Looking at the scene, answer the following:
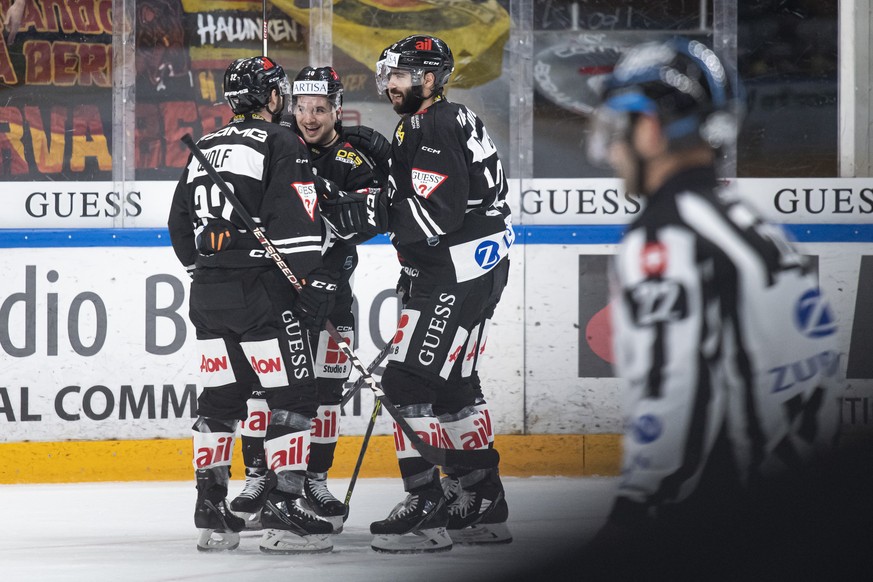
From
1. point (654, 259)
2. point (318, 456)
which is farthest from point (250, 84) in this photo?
point (654, 259)

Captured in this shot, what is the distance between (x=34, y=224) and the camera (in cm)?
564

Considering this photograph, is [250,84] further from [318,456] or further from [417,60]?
[318,456]

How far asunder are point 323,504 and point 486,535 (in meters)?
0.58

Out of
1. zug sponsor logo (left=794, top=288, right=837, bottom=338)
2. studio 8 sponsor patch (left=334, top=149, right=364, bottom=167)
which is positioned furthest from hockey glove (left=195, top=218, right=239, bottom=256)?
zug sponsor logo (left=794, top=288, right=837, bottom=338)

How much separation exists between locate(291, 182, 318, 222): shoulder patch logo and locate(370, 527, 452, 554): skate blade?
1.02 m

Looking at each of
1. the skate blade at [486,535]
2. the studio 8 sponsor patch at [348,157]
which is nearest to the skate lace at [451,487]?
the skate blade at [486,535]

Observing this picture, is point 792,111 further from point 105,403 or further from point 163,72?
point 105,403

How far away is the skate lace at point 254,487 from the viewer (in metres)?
4.21

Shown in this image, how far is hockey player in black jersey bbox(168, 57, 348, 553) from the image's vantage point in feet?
12.5

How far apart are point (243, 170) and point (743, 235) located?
8.34ft

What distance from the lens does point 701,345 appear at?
4.67 feet

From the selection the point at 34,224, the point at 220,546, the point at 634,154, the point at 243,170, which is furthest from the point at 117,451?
the point at 634,154

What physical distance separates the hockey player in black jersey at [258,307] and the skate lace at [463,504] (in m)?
0.46

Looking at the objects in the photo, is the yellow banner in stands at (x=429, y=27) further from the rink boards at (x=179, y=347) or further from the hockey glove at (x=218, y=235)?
the hockey glove at (x=218, y=235)
